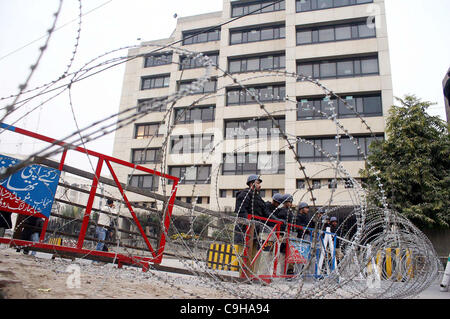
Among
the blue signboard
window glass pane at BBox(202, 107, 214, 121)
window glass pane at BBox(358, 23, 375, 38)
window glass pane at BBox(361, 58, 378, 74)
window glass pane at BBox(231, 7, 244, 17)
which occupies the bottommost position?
the blue signboard

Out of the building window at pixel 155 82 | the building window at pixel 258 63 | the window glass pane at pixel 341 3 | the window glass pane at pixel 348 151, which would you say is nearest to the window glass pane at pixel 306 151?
the window glass pane at pixel 348 151

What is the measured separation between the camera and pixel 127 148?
31.1m

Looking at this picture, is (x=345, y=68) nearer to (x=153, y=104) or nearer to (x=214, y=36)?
(x=214, y=36)

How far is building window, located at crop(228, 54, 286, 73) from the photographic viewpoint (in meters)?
27.8

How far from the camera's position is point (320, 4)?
26469 mm

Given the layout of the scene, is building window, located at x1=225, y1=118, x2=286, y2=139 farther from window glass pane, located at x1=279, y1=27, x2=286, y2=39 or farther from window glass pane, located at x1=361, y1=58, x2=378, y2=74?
window glass pane, located at x1=279, y1=27, x2=286, y2=39

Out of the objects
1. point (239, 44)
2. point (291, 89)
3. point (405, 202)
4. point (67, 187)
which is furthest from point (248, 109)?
point (67, 187)

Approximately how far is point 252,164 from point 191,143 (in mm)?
5869

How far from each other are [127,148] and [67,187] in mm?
27816

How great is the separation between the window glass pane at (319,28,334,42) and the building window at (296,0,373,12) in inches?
72.1

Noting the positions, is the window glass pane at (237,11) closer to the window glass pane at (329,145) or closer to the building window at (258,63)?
the building window at (258,63)

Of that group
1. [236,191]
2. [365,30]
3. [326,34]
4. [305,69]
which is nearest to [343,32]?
[326,34]

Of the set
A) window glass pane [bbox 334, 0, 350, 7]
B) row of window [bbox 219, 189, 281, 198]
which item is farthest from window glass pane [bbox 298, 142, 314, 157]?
window glass pane [bbox 334, 0, 350, 7]

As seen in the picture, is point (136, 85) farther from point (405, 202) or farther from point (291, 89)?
point (405, 202)
